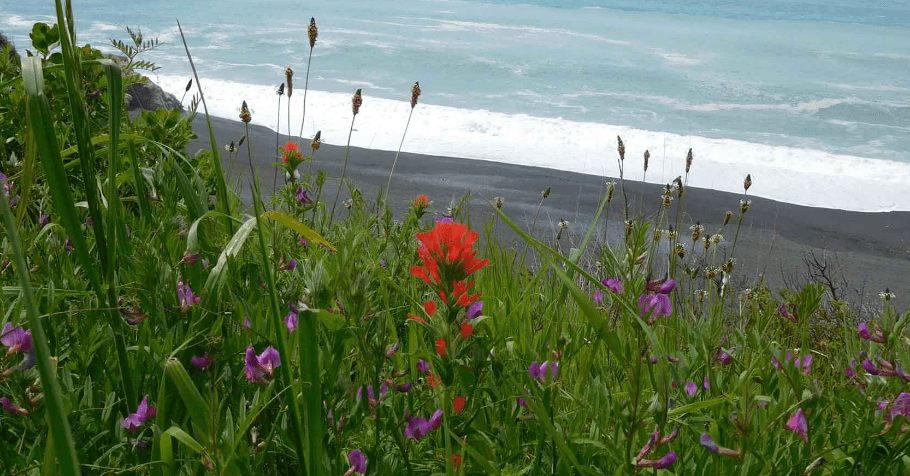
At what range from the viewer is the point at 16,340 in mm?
1113

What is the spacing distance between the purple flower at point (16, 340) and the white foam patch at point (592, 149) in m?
8.32

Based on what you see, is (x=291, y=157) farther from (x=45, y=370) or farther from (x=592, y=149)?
(x=592, y=149)

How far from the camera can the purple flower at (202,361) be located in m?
1.24

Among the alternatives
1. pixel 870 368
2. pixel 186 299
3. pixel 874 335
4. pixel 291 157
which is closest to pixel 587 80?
pixel 291 157

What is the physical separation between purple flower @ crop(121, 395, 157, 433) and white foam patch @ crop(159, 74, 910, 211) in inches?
323

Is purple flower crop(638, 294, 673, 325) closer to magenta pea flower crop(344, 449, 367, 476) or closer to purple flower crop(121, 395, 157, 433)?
magenta pea flower crop(344, 449, 367, 476)

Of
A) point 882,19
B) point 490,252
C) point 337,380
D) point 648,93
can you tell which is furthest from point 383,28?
point 337,380

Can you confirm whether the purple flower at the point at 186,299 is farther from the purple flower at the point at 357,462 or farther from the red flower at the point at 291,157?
the red flower at the point at 291,157

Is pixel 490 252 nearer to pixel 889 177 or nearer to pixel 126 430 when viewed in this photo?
pixel 126 430

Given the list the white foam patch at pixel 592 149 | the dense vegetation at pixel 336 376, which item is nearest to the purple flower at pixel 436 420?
the dense vegetation at pixel 336 376

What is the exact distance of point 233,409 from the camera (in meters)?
1.34

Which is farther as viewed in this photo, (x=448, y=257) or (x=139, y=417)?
(x=139, y=417)

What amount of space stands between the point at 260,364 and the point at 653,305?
0.64m

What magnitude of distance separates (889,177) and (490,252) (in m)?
10.6
